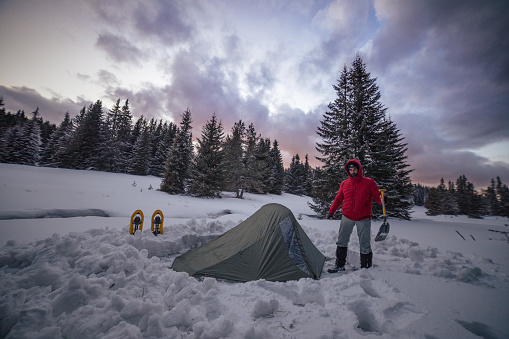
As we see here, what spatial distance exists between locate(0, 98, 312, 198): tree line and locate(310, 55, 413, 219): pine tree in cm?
1068

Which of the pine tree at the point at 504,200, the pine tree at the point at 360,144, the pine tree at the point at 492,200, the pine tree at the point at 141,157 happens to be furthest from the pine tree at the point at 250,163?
the pine tree at the point at 492,200

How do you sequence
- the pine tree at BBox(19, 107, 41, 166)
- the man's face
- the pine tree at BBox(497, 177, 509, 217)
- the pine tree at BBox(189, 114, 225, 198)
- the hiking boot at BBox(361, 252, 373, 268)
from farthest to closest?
the pine tree at BBox(497, 177, 509, 217), the pine tree at BBox(19, 107, 41, 166), the pine tree at BBox(189, 114, 225, 198), the man's face, the hiking boot at BBox(361, 252, 373, 268)

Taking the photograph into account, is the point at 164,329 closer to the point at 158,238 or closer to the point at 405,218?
the point at 158,238

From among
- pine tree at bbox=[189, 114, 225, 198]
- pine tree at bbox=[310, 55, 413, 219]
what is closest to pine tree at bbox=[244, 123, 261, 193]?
pine tree at bbox=[189, 114, 225, 198]

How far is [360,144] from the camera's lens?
1145 cm

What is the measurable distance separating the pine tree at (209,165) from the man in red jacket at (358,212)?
15411 mm

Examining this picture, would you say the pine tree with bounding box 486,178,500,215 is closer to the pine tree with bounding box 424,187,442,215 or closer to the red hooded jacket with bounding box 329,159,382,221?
the pine tree with bounding box 424,187,442,215

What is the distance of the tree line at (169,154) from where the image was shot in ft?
62.0

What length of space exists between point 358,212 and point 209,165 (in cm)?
1667

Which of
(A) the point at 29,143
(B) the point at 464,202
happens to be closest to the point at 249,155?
(A) the point at 29,143

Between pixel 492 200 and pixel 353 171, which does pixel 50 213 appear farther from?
pixel 492 200

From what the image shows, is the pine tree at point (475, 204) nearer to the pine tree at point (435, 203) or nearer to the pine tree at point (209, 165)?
the pine tree at point (435, 203)

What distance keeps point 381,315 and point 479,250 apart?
19.1 ft

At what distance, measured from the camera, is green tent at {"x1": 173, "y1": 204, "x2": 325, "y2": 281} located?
3.28 m
